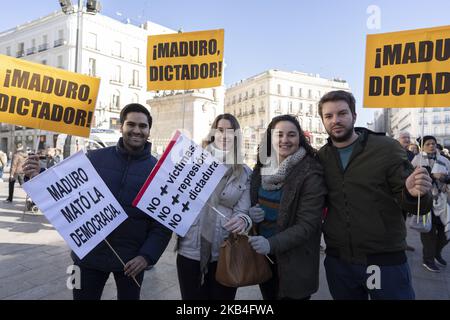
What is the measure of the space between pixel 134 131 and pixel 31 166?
84cm

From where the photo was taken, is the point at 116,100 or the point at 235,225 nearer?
the point at 235,225

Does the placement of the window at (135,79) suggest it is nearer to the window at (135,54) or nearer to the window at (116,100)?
the window at (135,54)

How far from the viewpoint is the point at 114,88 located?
41.0m

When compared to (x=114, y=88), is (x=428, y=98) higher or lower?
lower

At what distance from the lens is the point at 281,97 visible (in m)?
64.3

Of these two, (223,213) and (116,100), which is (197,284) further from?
(116,100)

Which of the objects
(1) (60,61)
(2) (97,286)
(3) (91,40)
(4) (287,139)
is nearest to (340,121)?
(4) (287,139)

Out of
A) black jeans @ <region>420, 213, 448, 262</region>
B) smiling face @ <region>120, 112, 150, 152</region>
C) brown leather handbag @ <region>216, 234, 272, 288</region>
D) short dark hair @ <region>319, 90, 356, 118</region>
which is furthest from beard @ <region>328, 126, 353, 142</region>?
black jeans @ <region>420, 213, 448, 262</region>

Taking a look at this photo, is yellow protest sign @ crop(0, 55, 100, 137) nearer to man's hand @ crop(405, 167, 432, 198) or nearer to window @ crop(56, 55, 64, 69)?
man's hand @ crop(405, 167, 432, 198)

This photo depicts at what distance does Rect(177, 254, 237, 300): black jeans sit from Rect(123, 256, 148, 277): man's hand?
33cm

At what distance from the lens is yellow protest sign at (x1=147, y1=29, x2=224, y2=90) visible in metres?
4.75
